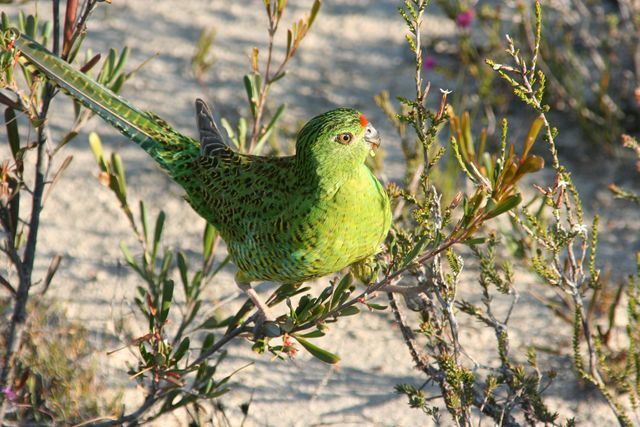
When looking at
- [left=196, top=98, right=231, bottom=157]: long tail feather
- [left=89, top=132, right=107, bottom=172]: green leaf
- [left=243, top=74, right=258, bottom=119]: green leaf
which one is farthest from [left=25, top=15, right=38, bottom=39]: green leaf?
[left=243, top=74, right=258, bottom=119]: green leaf

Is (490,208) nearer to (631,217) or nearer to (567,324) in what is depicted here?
(567,324)

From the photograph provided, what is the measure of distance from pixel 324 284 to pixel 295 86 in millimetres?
1696

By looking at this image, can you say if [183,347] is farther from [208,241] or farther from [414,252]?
[414,252]

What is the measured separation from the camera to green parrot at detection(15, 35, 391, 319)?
241cm

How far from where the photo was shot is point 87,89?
2.80m

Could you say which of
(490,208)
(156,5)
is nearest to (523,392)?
(490,208)

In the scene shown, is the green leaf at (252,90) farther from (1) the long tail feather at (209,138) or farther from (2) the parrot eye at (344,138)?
(2) the parrot eye at (344,138)

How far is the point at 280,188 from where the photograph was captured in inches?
103

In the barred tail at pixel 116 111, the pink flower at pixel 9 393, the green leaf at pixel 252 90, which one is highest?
the green leaf at pixel 252 90

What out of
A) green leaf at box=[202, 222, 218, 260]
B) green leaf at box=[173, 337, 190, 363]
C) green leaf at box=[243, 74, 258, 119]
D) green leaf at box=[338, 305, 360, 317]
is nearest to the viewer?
green leaf at box=[338, 305, 360, 317]

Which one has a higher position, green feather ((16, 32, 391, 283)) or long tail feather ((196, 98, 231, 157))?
long tail feather ((196, 98, 231, 157))

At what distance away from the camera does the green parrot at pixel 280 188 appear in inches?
94.9

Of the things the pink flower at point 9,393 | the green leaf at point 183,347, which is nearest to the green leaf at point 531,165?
the green leaf at point 183,347

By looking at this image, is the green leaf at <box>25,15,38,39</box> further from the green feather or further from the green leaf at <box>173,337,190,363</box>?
the green leaf at <box>173,337,190,363</box>
